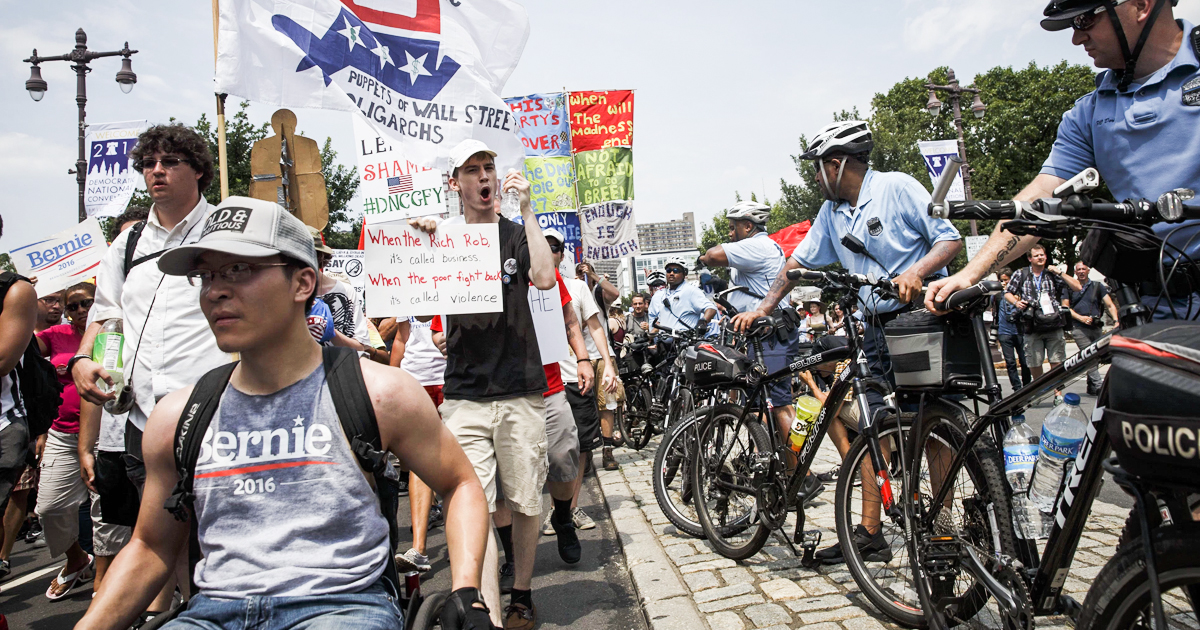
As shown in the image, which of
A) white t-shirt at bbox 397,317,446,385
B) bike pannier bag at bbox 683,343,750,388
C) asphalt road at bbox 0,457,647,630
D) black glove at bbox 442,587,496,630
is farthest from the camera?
white t-shirt at bbox 397,317,446,385

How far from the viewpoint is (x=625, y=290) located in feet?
400

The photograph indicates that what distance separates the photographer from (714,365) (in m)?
4.91

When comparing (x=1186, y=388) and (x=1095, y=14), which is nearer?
(x=1186, y=388)

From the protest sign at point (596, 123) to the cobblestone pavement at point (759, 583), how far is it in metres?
6.97

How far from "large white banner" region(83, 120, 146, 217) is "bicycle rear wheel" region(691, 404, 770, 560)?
9.75 m

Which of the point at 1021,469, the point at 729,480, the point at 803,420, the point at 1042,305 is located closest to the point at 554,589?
the point at 729,480

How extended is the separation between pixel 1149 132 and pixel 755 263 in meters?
4.06

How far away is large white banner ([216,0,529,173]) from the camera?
4.70m

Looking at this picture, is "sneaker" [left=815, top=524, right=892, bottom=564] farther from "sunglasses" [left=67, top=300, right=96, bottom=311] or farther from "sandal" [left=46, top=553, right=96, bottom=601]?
"sunglasses" [left=67, top=300, right=96, bottom=311]

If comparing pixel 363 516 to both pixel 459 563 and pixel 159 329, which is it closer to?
pixel 459 563

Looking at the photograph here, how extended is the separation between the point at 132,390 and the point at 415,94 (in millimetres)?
2650

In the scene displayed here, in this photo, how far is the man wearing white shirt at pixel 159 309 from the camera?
3.53 m

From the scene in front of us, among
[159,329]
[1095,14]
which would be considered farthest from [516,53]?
[1095,14]

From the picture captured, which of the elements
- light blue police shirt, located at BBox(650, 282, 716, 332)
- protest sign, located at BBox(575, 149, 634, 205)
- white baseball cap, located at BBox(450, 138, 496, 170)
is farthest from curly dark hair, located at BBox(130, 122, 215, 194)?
protest sign, located at BBox(575, 149, 634, 205)
